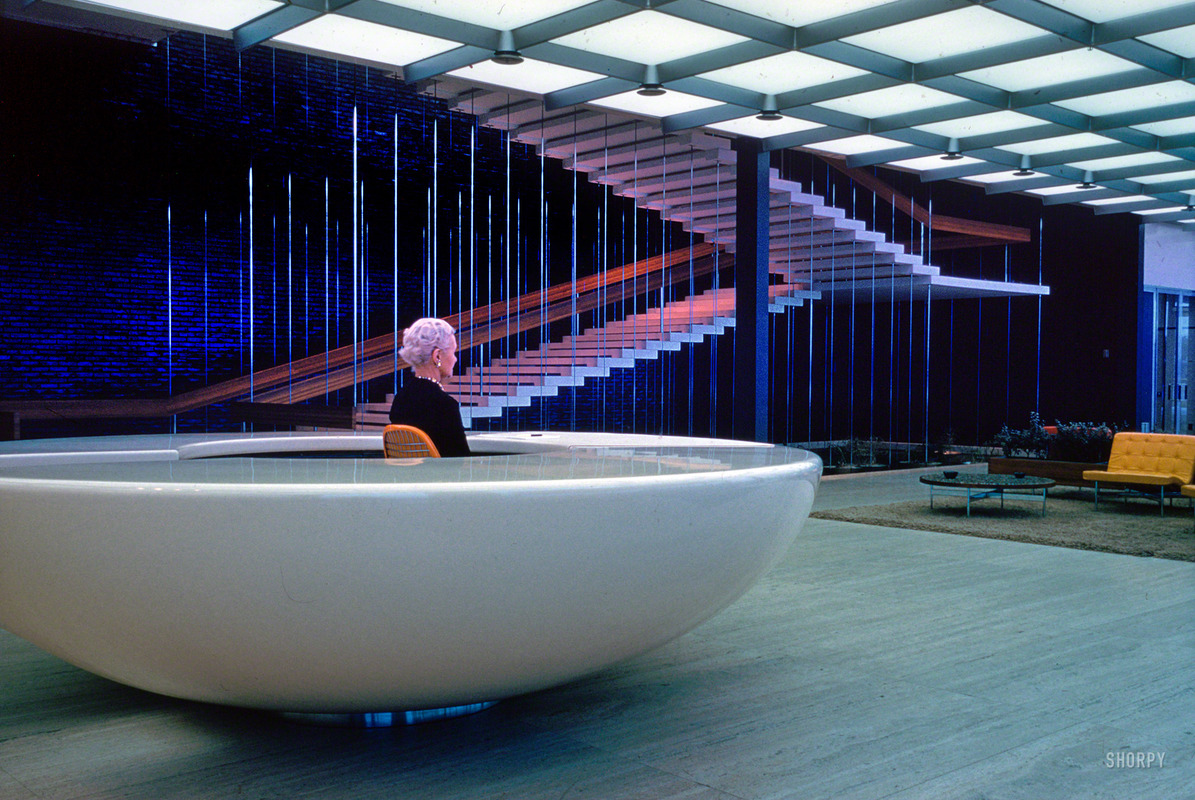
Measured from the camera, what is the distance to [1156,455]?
886 cm

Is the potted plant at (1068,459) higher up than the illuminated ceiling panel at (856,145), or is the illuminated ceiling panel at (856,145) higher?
the illuminated ceiling panel at (856,145)

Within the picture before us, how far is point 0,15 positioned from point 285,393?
375cm

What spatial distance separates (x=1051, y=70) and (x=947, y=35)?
131 centimetres

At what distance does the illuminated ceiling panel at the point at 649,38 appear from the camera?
7.17m

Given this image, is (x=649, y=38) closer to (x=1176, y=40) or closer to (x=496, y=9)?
(x=496, y=9)

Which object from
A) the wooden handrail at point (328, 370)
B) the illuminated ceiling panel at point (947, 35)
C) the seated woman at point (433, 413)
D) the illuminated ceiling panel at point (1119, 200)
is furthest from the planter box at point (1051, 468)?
the seated woman at point (433, 413)

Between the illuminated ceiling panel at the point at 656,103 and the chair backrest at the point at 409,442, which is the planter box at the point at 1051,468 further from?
the chair backrest at the point at 409,442

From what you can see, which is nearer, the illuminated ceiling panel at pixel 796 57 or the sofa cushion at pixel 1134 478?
the illuminated ceiling panel at pixel 796 57

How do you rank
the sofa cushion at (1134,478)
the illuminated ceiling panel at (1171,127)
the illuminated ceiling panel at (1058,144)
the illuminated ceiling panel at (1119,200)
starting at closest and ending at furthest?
the sofa cushion at (1134,478) < the illuminated ceiling panel at (1171,127) < the illuminated ceiling panel at (1058,144) < the illuminated ceiling panel at (1119,200)

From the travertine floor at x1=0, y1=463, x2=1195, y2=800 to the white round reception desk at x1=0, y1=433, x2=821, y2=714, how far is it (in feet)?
0.60

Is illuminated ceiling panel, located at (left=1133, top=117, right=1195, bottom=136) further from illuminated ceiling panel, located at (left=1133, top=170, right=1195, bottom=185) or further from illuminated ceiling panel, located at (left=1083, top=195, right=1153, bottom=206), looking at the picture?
illuminated ceiling panel, located at (left=1083, top=195, right=1153, bottom=206)

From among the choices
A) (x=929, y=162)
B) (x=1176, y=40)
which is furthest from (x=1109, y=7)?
(x=929, y=162)

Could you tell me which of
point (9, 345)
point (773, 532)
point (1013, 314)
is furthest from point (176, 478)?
point (1013, 314)

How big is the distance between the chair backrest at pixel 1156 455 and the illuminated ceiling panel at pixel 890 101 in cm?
334
